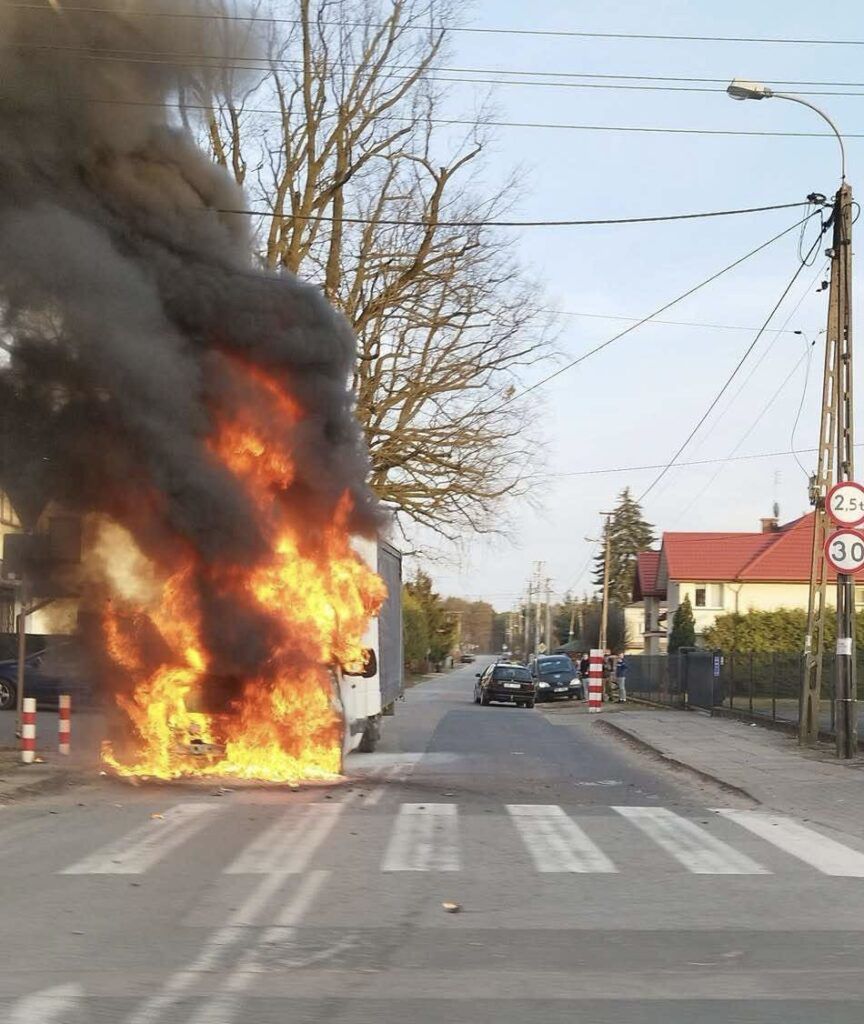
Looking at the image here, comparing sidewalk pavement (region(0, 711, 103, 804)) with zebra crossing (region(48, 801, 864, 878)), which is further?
sidewalk pavement (region(0, 711, 103, 804))

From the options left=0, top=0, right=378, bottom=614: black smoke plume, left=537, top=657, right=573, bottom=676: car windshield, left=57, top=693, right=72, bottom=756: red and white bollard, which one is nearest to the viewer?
left=0, top=0, right=378, bottom=614: black smoke plume

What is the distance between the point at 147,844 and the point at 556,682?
34.2 metres

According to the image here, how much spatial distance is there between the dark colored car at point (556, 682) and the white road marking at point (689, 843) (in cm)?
3056

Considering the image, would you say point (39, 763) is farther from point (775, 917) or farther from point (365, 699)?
point (775, 917)

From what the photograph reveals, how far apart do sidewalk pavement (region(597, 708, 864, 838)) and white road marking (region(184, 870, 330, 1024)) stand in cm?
498

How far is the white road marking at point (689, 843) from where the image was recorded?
27.2ft

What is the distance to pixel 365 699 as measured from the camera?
52.3 feet

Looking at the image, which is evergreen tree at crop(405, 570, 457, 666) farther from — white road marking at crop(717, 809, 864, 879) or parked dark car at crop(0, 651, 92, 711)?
white road marking at crop(717, 809, 864, 879)

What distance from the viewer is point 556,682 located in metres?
42.4

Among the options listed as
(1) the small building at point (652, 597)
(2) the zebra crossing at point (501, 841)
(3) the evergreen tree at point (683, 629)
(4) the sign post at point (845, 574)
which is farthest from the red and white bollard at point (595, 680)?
(1) the small building at point (652, 597)

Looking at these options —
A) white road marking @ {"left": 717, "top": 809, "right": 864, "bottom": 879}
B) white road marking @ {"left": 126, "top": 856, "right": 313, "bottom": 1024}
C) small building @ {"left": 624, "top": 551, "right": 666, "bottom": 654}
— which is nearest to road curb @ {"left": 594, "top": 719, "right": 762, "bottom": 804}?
white road marking @ {"left": 717, "top": 809, "right": 864, "bottom": 879}

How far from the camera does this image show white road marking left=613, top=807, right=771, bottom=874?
8281 millimetres

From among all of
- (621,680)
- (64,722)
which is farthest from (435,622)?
(64,722)

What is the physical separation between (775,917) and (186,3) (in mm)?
12756
